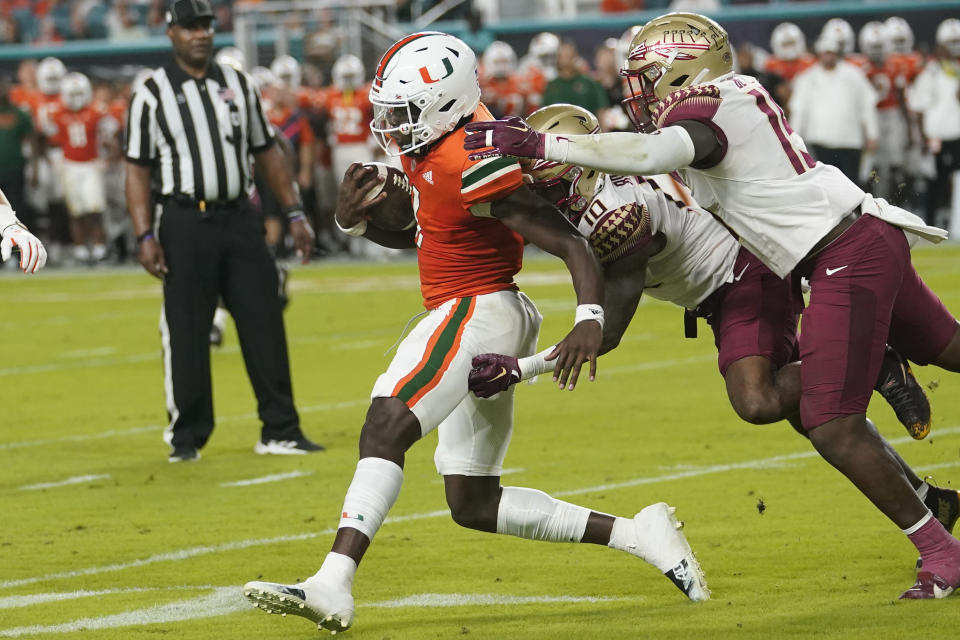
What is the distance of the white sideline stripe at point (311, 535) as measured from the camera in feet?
15.9

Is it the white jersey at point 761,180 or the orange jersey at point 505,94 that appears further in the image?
the orange jersey at point 505,94

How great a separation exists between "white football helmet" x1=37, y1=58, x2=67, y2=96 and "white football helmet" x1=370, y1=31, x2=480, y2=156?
Answer: 1423cm

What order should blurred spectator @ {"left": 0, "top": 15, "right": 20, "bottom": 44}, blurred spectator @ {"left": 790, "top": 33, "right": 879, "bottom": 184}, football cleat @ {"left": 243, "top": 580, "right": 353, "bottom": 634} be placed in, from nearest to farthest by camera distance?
football cleat @ {"left": 243, "top": 580, "right": 353, "bottom": 634} → blurred spectator @ {"left": 790, "top": 33, "right": 879, "bottom": 184} → blurred spectator @ {"left": 0, "top": 15, "right": 20, "bottom": 44}

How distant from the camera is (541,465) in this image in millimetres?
6426

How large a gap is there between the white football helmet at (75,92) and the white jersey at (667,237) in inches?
509

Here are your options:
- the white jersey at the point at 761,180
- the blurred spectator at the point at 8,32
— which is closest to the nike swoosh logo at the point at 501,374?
the white jersey at the point at 761,180

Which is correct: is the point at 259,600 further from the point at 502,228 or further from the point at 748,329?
the point at 748,329

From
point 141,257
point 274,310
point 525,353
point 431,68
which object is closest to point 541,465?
point 274,310

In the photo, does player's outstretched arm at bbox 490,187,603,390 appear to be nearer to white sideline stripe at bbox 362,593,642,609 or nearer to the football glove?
white sideline stripe at bbox 362,593,642,609

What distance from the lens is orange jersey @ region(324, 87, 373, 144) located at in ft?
54.3

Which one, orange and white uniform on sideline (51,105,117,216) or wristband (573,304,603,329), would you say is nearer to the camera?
wristband (573,304,603,329)

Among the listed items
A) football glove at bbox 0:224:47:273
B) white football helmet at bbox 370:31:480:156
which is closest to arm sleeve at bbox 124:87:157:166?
football glove at bbox 0:224:47:273

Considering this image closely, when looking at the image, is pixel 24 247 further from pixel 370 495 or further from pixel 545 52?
pixel 545 52

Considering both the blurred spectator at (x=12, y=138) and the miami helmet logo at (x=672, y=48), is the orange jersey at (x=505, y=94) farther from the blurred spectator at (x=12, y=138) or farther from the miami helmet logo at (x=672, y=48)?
the miami helmet logo at (x=672, y=48)
